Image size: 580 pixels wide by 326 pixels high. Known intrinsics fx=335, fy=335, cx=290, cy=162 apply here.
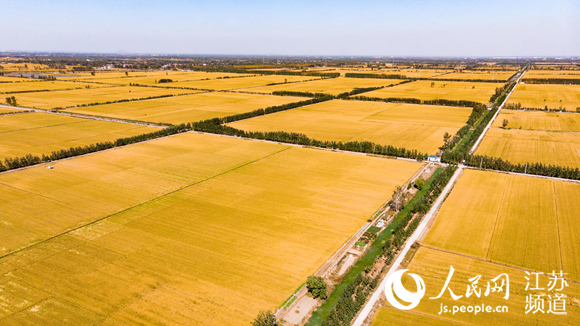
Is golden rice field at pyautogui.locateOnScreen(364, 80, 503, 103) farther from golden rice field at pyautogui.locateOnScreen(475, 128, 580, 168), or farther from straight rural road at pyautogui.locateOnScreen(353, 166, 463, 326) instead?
straight rural road at pyautogui.locateOnScreen(353, 166, 463, 326)

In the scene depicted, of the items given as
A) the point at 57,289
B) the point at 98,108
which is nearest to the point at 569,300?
the point at 57,289

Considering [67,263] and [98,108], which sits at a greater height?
[98,108]

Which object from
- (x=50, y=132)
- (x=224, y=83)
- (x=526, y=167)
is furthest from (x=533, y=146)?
(x=224, y=83)

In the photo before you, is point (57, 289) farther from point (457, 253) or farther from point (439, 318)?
point (457, 253)

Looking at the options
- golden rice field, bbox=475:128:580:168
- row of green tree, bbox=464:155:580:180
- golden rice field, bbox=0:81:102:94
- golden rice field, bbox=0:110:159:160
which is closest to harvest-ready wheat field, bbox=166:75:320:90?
golden rice field, bbox=0:81:102:94

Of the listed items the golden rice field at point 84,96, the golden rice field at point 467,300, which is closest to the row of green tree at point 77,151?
the golden rice field at point 84,96

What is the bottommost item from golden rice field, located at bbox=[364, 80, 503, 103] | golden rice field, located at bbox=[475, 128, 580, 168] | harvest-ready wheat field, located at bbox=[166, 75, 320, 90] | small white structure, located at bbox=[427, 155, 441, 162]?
small white structure, located at bbox=[427, 155, 441, 162]
